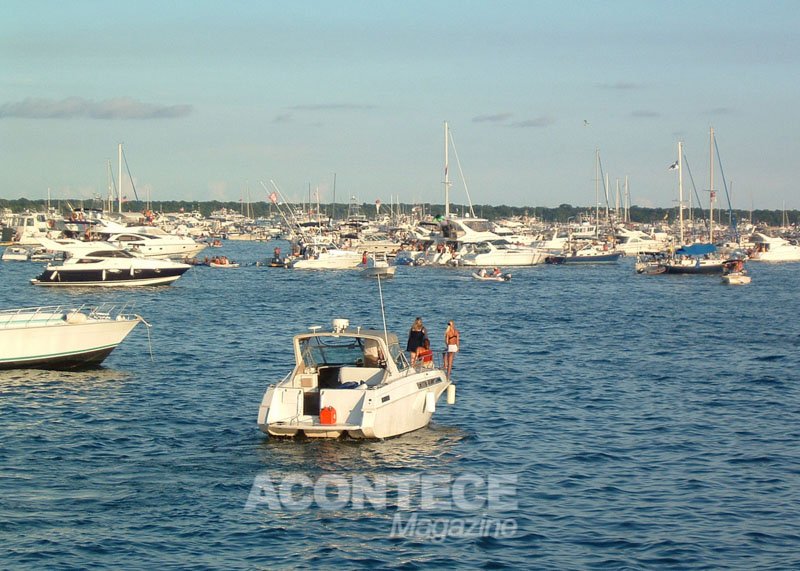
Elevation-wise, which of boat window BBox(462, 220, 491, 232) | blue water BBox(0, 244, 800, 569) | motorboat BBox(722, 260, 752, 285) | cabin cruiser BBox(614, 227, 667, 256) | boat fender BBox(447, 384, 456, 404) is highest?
boat window BBox(462, 220, 491, 232)

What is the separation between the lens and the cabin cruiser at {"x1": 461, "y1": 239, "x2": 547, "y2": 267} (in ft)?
377

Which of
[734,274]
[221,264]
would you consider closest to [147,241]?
[221,264]

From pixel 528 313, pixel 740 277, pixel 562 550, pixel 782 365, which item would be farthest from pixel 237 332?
pixel 740 277

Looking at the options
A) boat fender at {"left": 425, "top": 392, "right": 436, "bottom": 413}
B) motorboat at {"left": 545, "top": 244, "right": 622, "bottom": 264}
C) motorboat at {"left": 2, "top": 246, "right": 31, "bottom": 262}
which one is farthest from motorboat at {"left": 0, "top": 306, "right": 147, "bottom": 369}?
motorboat at {"left": 545, "top": 244, "right": 622, "bottom": 264}

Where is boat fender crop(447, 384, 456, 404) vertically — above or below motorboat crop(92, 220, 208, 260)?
below

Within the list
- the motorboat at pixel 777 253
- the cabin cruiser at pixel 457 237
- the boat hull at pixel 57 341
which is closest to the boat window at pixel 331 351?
the boat hull at pixel 57 341

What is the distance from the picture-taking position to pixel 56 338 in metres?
34.5

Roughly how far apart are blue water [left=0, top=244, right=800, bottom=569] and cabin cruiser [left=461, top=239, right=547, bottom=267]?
64.1m

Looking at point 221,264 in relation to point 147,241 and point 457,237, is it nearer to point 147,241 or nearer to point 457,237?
point 147,241

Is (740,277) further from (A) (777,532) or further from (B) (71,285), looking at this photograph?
(A) (777,532)

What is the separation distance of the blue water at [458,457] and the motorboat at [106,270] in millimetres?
24321

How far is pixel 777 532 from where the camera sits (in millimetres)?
19016

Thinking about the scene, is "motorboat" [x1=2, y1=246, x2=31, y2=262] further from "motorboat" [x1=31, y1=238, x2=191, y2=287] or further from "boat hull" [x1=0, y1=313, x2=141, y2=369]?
"boat hull" [x1=0, y1=313, x2=141, y2=369]

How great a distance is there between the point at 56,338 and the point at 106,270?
39.7m
